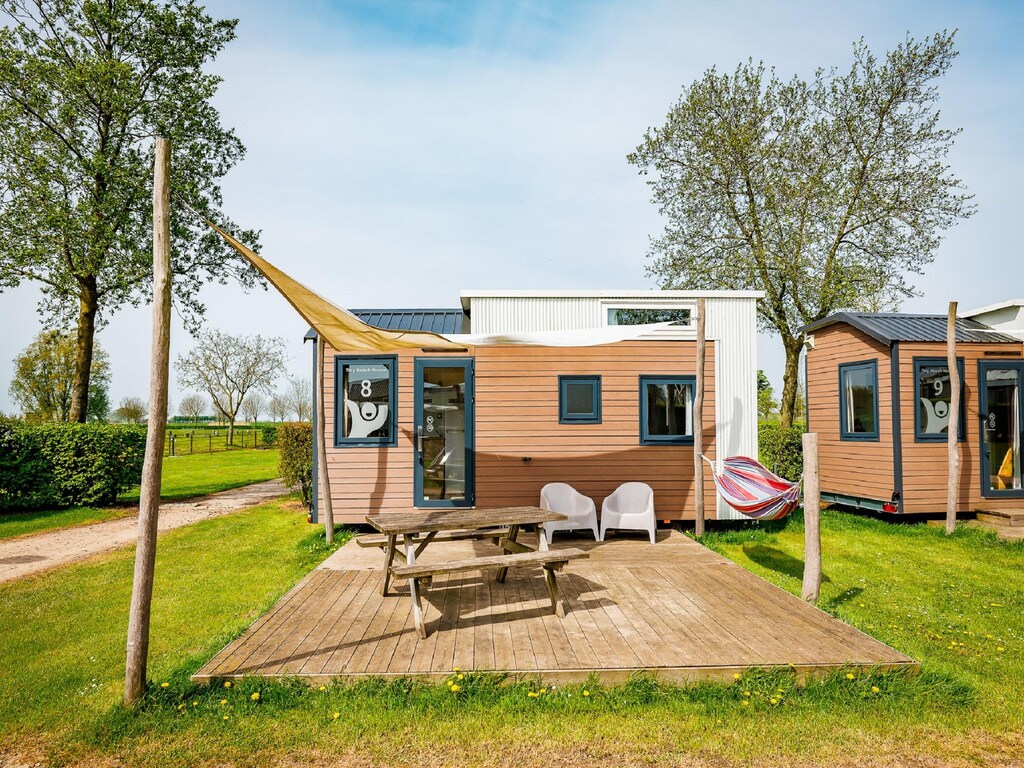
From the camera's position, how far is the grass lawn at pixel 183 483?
29.7 ft

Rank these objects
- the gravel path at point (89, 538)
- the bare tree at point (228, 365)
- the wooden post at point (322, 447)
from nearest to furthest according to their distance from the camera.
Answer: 1. the gravel path at point (89, 538)
2. the wooden post at point (322, 447)
3. the bare tree at point (228, 365)

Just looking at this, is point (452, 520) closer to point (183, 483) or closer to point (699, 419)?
point (699, 419)

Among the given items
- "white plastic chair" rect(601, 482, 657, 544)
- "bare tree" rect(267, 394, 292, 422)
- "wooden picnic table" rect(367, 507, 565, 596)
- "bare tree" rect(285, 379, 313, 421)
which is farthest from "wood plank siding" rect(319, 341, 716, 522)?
"bare tree" rect(267, 394, 292, 422)

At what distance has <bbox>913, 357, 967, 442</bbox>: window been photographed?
8086mm

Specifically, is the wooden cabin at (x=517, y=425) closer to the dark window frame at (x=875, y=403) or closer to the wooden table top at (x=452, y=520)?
the dark window frame at (x=875, y=403)

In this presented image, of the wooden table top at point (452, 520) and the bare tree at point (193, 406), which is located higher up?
the bare tree at point (193, 406)

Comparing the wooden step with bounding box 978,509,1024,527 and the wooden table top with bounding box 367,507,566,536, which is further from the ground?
the wooden table top with bounding box 367,507,566,536

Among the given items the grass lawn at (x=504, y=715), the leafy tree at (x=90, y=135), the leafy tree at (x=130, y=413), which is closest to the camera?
the grass lawn at (x=504, y=715)

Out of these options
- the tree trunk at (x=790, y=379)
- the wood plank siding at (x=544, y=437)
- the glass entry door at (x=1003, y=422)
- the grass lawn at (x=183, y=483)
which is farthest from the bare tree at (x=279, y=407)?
the glass entry door at (x=1003, y=422)

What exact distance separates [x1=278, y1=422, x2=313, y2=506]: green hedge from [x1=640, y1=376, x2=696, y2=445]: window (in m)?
5.17

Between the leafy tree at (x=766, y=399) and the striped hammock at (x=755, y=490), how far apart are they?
58.2 ft

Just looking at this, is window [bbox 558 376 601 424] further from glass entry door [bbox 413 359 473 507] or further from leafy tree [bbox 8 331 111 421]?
leafy tree [bbox 8 331 111 421]

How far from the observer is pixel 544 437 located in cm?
745

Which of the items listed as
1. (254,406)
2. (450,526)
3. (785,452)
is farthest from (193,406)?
(450,526)
